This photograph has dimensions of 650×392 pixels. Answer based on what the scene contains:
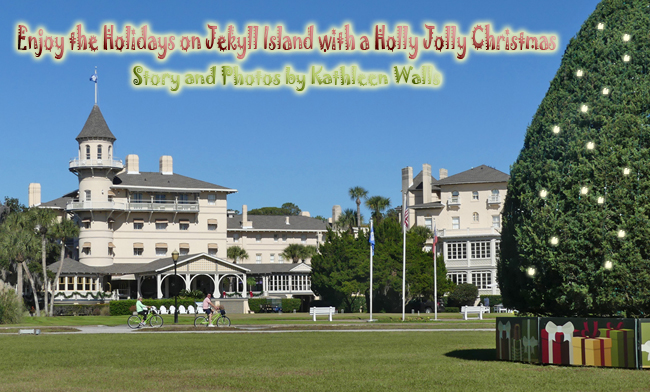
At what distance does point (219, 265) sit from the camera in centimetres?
7750

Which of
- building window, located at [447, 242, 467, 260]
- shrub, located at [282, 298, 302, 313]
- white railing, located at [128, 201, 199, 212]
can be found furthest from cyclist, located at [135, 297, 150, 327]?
building window, located at [447, 242, 467, 260]

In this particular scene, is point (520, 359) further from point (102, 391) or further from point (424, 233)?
point (424, 233)

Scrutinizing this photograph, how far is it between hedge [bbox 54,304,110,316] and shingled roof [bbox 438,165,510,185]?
40.9 metres

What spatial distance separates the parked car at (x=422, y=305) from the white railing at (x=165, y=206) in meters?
27.5

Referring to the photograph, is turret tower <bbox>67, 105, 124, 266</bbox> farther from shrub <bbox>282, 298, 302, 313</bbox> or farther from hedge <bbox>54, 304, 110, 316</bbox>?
shrub <bbox>282, 298, 302, 313</bbox>

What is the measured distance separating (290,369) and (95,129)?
236ft

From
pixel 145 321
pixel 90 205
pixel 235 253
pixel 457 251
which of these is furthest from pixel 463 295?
pixel 145 321

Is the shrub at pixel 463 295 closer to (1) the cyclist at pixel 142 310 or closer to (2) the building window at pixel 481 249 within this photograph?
(2) the building window at pixel 481 249

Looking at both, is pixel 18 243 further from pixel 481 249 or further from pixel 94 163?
pixel 481 249

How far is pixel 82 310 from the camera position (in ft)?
225

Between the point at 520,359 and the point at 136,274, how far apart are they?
67.6m

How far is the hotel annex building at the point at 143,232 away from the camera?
258 feet

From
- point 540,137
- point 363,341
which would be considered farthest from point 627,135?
point 363,341

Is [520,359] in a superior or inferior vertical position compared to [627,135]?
inferior
